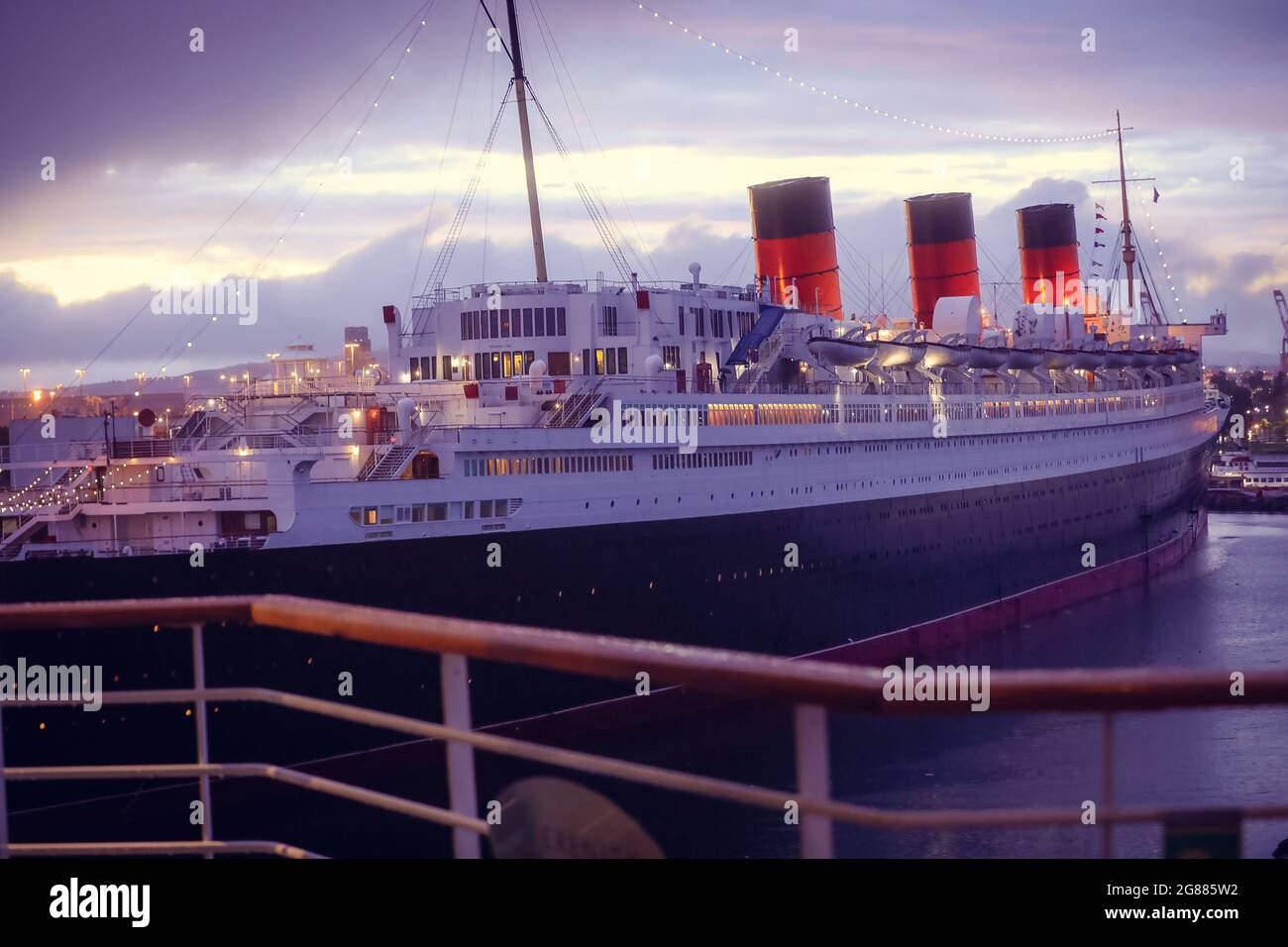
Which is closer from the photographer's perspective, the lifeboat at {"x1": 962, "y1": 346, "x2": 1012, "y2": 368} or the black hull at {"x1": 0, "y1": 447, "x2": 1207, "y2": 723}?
the black hull at {"x1": 0, "y1": 447, "x2": 1207, "y2": 723}

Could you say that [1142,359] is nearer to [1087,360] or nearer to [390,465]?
[1087,360]

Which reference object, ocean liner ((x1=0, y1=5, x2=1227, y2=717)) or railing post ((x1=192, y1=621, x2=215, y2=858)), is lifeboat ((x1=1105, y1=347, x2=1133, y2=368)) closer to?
A: ocean liner ((x1=0, y1=5, x2=1227, y2=717))

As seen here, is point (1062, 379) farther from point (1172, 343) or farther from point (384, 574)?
point (384, 574)

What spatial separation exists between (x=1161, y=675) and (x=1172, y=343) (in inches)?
2658

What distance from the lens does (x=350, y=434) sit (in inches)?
891

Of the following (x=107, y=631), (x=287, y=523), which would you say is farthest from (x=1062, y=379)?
(x=107, y=631)

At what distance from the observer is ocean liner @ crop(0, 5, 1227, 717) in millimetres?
20000

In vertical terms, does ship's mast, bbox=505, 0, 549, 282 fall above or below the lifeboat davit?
above
